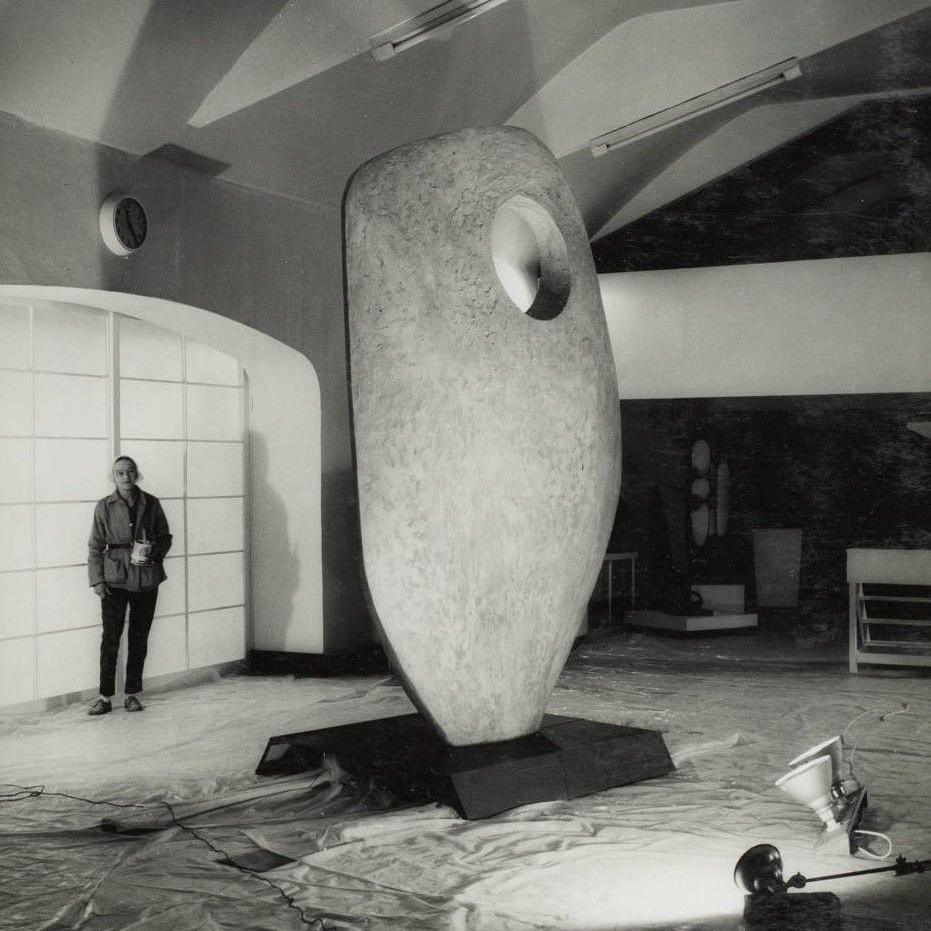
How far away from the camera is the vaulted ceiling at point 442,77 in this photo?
4.58 m

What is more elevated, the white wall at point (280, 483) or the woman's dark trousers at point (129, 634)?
the white wall at point (280, 483)

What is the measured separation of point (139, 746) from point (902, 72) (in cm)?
602

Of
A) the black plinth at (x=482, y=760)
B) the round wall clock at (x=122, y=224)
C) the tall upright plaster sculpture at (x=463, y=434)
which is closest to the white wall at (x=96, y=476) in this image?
the round wall clock at (x=122, y=224)

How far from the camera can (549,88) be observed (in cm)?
662

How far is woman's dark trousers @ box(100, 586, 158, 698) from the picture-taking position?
5289 mm

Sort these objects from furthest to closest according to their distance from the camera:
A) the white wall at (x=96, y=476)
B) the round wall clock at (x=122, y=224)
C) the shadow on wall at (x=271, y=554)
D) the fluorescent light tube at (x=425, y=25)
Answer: the shadow on wall at (x=271, y=554), the white wall at (x=96, y=476), the round wall clock at (x=122, y=224), the fluorescent light tube at (x=425, y=25)

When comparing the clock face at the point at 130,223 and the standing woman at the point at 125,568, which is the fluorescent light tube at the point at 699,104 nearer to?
the clock face at the point at 130,223

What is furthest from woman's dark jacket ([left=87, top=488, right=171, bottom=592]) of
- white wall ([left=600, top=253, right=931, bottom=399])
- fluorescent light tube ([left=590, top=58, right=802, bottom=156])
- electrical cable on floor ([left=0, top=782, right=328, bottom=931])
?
white wall ([left=600, top=253, right=931, bottom=399])

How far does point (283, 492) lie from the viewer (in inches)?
258

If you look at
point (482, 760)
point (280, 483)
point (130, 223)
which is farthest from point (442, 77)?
point (482, 760)

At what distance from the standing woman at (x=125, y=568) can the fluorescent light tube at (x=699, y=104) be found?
3.64 metres

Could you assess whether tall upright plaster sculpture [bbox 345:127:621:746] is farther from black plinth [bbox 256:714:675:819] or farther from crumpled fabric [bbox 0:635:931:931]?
crumpled fabric [bbox 0:635:931:931]

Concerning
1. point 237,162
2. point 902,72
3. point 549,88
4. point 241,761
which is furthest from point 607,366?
point 902,72

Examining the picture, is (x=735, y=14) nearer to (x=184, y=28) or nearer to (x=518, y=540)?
(x=184, y=28)
